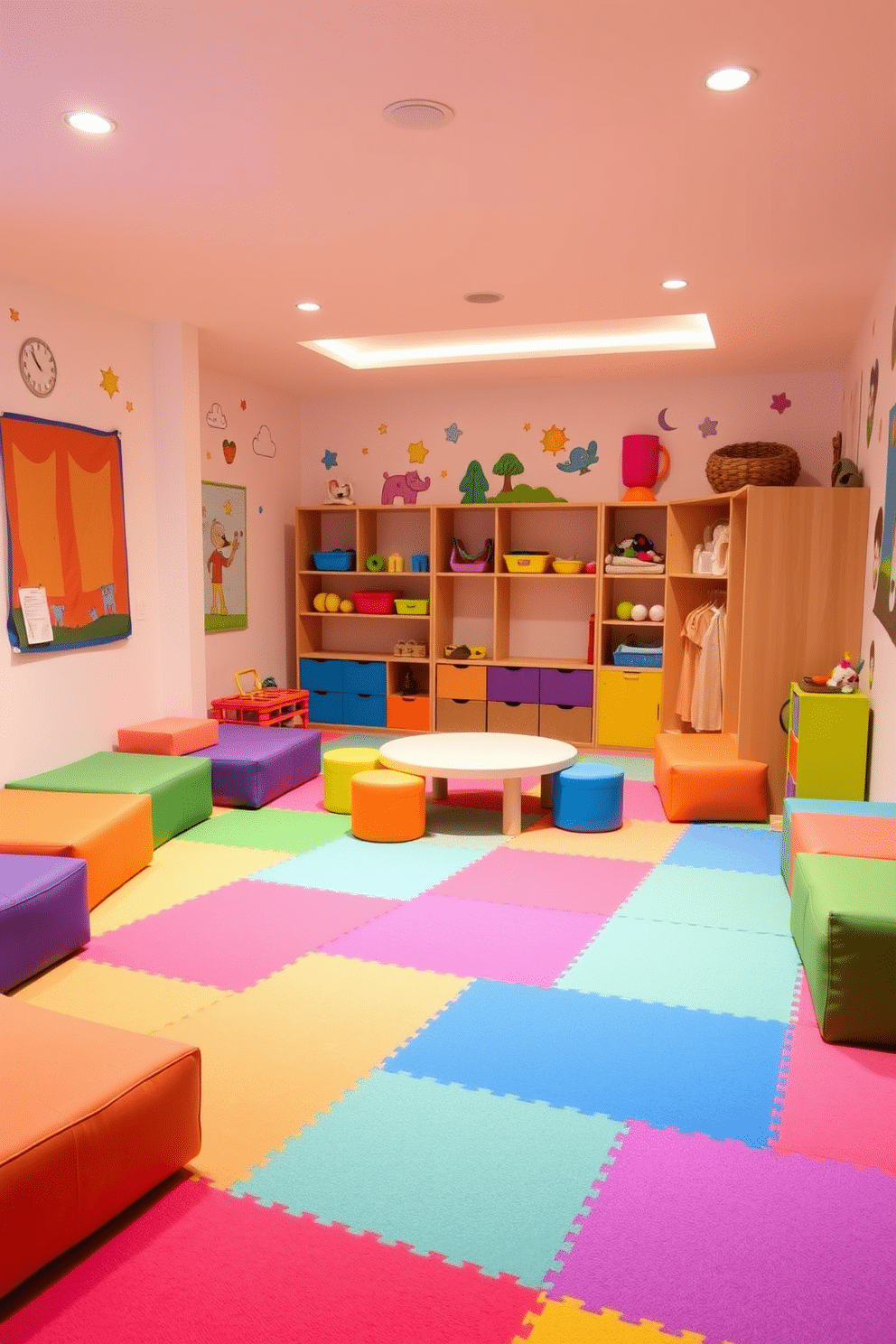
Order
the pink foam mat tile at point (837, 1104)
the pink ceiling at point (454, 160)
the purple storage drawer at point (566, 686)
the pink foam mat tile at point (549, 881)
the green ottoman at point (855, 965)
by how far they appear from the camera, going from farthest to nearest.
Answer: the purple storage drawer at point (566, 686), the pink foam mat tile at point (549, 881), the green ottoman at point (855, 965), the pink ceiling at point (454, 160), the pink foam mat tile at point (837, 1104)

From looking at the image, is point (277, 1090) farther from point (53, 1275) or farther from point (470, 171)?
point (470, 171)

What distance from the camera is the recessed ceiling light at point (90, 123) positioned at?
10.7 feet

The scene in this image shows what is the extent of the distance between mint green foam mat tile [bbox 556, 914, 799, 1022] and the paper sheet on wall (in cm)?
320

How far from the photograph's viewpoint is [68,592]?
5375mm

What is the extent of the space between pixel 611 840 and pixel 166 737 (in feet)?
8.19

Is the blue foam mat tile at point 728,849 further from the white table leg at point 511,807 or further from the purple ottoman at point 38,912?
the purple ottoman at point 38,912

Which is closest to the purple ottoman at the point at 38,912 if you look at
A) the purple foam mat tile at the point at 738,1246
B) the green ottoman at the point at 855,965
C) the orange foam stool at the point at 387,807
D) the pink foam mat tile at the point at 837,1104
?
the orange foam stool at the point at 387,807

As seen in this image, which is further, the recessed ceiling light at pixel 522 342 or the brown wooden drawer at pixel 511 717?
the brown wooden drawer at pixel 511 717

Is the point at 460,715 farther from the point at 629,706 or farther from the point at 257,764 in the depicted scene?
the point at 257,764

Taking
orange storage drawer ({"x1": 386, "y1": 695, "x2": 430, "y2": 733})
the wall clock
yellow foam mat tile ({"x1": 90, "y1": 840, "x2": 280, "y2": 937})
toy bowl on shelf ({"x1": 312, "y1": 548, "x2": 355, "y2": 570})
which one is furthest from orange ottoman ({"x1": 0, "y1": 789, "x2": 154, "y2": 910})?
toy bowl on shelf ({"x1": 312, "y1": 548, "x2": 355, "y2": 570})

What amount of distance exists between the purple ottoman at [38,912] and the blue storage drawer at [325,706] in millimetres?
4632

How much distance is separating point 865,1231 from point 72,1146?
1641 mm

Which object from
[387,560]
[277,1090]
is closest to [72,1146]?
[277,1090]

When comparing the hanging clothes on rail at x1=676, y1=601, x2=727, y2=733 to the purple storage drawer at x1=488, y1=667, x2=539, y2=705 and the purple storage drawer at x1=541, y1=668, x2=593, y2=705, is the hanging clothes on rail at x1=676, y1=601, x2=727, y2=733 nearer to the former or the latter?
the purple storage drawer at x1=541, y1=668, x2=593, y2=705
